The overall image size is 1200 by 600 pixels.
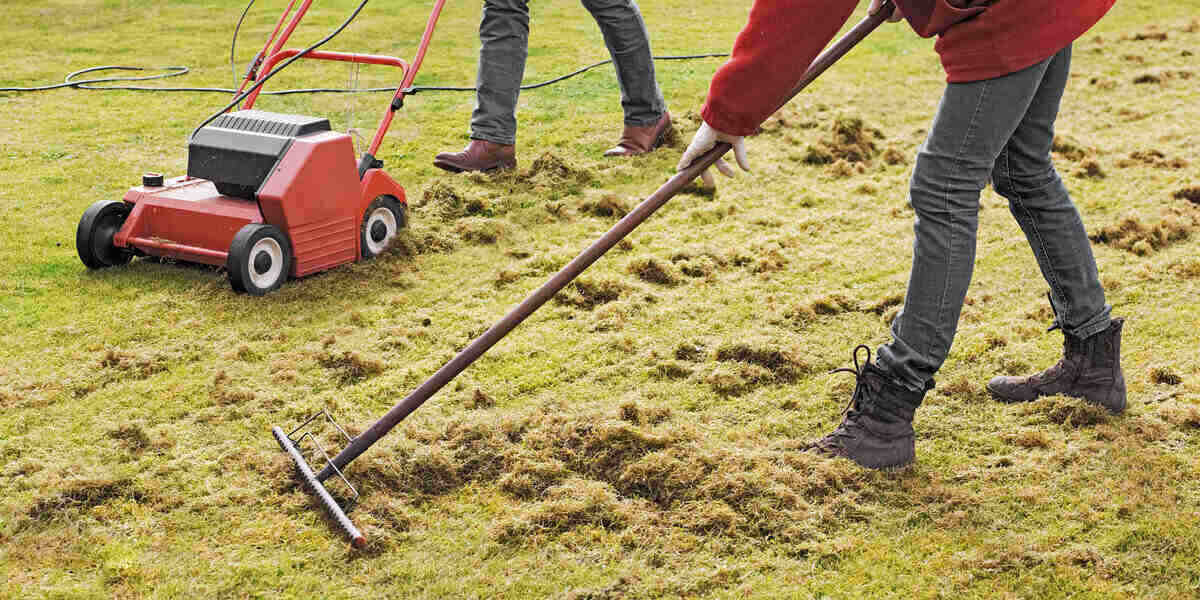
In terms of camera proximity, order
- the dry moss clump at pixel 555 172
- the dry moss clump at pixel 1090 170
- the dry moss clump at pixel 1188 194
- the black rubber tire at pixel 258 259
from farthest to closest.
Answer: the dry moss clump at pixel 555 172 → the dry moss clump at pixel 1090 170 → the dry moss clump at pixel 1188 194 → the black rubber tire at pixel 258 259

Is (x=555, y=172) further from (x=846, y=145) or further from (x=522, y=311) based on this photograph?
(x=522, y=311)

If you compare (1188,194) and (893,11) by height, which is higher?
(893,11)

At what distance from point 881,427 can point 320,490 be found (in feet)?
3.51

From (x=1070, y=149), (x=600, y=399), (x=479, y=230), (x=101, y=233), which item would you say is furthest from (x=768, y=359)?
(x=1070, y=149)

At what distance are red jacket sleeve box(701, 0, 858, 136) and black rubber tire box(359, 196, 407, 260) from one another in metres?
1.47

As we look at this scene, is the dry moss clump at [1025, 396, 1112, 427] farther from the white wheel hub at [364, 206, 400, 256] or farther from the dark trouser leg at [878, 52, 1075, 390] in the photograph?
the white wheel hub at [364, 206, 400, 256]

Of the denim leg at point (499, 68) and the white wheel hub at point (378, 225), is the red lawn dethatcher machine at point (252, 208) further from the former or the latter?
the denim leg at point (499, 68)

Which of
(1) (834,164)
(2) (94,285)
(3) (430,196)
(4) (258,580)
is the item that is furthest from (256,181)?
(1) (834,164)

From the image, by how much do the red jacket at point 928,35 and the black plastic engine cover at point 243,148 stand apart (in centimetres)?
149

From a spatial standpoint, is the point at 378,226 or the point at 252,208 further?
the point at 378,226

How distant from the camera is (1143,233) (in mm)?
3361

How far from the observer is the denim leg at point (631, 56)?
13.9 feet

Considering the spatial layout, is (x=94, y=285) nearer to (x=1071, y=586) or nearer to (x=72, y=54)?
(x=1071, y=586)

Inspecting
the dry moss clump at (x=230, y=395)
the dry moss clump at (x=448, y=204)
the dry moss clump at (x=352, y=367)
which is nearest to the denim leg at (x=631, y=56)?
the dry moss clump at (x=448, y=204)
